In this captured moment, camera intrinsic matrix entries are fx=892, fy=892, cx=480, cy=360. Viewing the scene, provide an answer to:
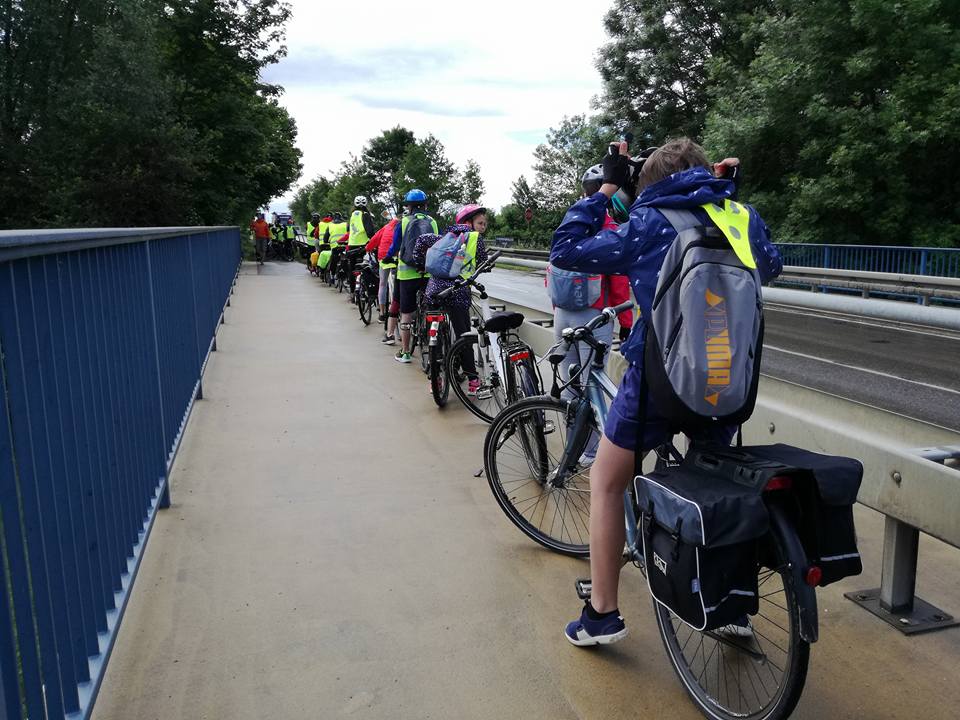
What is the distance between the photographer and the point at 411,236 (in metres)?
9.12

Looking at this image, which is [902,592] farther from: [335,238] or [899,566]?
[335,238]

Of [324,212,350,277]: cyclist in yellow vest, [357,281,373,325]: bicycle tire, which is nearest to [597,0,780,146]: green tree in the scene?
[324,212,350,277]: cyclist in yellow vest

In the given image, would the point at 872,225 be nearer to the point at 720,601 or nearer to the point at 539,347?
the point at 539,347

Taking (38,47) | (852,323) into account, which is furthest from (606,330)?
(38,47)

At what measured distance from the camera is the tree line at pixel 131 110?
31484mm

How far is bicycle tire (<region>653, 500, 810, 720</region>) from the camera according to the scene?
249 centimetres

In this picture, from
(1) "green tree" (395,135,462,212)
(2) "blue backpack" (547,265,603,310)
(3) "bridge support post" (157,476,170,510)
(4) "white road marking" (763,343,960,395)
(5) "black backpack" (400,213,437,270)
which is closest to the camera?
(3) "bridge support post" (157,476,170,510)

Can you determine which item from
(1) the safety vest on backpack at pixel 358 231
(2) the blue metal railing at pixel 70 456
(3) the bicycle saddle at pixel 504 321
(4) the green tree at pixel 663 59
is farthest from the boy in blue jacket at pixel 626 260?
(4) the green tree at pixel 663 59

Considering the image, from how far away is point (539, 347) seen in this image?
6.70 metres

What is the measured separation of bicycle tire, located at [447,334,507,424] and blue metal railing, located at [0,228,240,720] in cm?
277

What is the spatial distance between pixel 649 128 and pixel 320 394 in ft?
110

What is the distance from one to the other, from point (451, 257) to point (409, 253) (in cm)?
171

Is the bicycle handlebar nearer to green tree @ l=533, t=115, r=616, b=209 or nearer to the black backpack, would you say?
the black backpack

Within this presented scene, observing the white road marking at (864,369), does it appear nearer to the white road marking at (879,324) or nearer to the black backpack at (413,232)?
the white road marking at (879,324)
